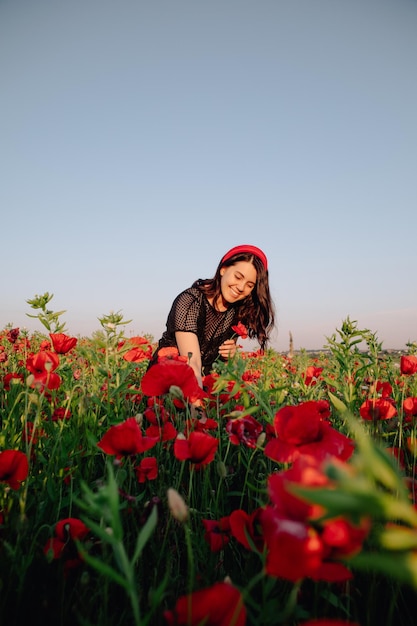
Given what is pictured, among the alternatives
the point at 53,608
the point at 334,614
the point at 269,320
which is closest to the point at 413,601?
the point at 334,614

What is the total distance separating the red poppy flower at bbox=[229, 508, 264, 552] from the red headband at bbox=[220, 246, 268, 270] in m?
3.27

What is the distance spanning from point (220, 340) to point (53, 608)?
3527mm

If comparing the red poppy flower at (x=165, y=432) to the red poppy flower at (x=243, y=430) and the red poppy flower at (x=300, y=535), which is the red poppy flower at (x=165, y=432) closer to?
the red poppy flower at (x=243, y=430)

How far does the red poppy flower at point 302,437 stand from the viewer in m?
0.75

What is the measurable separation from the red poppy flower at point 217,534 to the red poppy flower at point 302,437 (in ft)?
1.20

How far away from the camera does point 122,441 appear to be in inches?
41.4

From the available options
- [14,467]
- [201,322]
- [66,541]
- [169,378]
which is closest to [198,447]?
[169,378]

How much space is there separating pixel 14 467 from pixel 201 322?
9.70 ft

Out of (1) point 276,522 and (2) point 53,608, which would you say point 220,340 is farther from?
(1) point 276,522

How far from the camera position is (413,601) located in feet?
3.37

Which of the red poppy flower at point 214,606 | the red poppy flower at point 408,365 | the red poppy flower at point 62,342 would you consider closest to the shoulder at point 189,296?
the red poppy flower at point 62,342

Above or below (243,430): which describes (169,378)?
above

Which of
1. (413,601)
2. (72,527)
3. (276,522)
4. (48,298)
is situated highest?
(48,298)

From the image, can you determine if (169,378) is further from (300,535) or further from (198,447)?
(300,535)
